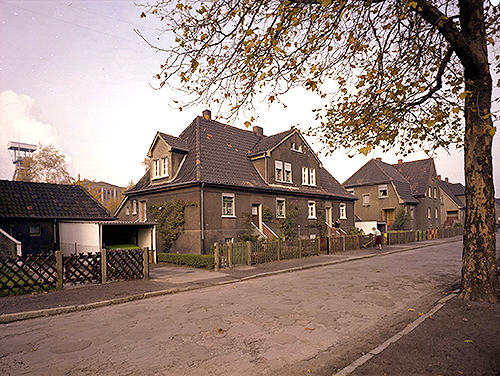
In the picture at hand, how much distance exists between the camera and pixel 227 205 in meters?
22.9

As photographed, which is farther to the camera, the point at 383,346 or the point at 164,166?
the point at 164,166

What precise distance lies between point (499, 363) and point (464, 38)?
723 cm

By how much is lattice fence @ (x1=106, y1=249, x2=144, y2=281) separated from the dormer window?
10818 mm

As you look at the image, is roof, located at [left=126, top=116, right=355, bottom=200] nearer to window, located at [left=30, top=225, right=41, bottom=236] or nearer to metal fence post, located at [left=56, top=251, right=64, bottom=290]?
window, located at [left=30, top=225, right=41, bottom=236]

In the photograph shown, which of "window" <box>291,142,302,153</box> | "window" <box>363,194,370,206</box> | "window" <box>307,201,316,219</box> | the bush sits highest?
"window" <box>291,142,302,153</box>

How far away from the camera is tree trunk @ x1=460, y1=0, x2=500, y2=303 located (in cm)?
844

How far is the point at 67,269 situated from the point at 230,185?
11.8 m

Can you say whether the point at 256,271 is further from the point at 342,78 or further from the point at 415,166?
the point at 415,166

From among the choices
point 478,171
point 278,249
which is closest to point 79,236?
point 278,249

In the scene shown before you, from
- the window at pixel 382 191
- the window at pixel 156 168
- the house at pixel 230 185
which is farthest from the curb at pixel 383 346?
the window at pixel 382 191

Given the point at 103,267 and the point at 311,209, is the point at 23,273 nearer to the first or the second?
the point at 103,267

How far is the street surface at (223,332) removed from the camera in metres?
5.30

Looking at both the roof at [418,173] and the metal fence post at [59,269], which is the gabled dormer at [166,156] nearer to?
the metal fence post at [59,269]

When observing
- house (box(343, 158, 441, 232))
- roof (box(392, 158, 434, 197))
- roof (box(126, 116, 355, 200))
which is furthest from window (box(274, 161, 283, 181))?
roof (box(392, 158, 434, 197))
